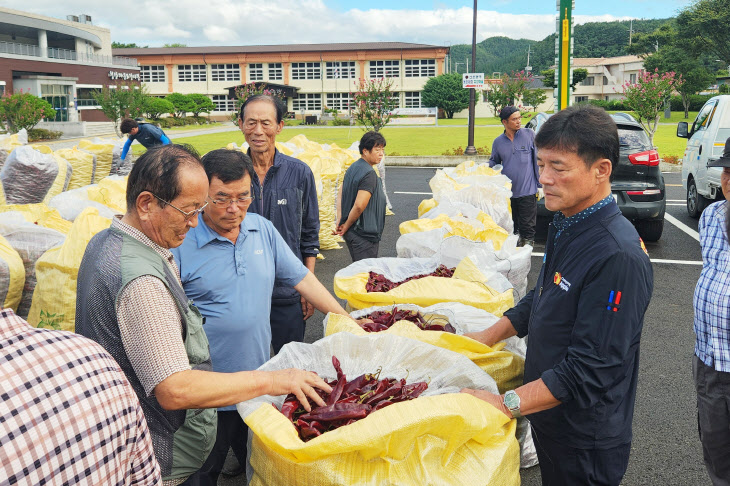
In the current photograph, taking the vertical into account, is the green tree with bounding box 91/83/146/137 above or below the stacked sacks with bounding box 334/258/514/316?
above

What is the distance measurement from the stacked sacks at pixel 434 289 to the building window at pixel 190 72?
74334 mm

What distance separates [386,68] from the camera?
6969cm

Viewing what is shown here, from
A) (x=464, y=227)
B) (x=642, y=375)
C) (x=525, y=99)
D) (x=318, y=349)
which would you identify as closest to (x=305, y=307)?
Answer: (x=318, y=349)

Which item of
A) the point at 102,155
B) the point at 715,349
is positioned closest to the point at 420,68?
the point at 102,155

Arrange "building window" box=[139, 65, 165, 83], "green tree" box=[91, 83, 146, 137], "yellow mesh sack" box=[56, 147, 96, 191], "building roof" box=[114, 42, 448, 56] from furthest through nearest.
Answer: "building window" box=[139, 65, 165, 83]
"building roof" box=[114, 42, 448, 56]
"green tree" box=[91, 83, 146, 137]
"yellow mesh sack" box=[56, 147, 96, 191]

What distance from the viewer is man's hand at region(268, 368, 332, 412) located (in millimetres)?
2080

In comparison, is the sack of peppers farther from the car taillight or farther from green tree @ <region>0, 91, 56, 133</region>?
green tree @ <region>0, 91, 56, 133</region>

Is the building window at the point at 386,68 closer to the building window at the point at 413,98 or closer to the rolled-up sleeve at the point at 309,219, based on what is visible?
the building window at the point at 413,98

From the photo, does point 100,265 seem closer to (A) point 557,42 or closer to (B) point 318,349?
(B) point 318,349

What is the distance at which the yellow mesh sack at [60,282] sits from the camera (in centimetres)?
369

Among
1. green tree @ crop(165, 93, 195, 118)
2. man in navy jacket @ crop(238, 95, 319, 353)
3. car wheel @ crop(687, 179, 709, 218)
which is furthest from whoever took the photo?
green tree @ crop(165, 93, 195, 118)

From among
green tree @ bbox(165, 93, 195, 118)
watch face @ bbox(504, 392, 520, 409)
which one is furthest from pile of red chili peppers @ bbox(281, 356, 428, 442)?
green tree @ bbox(165, 93, 195, 118)

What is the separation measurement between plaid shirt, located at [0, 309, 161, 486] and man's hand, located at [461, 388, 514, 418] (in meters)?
1.19

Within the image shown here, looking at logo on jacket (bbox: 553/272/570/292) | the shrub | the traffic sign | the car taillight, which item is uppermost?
the traffic sign
